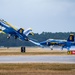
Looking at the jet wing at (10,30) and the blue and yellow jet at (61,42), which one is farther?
the jet wing at (10,30)

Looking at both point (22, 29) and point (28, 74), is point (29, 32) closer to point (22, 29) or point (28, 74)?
point (22, 29)

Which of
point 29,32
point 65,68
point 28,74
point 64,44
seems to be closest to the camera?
point 28,74

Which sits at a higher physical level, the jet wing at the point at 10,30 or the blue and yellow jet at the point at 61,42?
the jet wing at the point at 10,30

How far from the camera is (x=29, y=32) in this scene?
148 m

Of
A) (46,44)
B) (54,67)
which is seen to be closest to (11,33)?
(46,44)

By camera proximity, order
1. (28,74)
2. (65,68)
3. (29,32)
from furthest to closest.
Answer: (29,32), (65,68), (28,74)

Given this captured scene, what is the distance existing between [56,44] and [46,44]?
18.8 feet

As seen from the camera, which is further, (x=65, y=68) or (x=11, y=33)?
(x=11, y=33)

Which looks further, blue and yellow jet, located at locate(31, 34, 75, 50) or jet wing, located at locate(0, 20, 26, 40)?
jet wing, located at locate(0, 20, 26, 40)

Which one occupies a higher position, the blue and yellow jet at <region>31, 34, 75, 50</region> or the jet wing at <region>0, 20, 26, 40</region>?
the jet wing at <region>0, 20, 26, 40</region>

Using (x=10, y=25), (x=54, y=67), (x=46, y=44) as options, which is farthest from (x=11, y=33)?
(x=54, y=67)

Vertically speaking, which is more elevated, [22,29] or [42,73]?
[22,29]

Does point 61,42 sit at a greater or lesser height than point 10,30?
lesser

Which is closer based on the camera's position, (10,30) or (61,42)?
(10,30)
